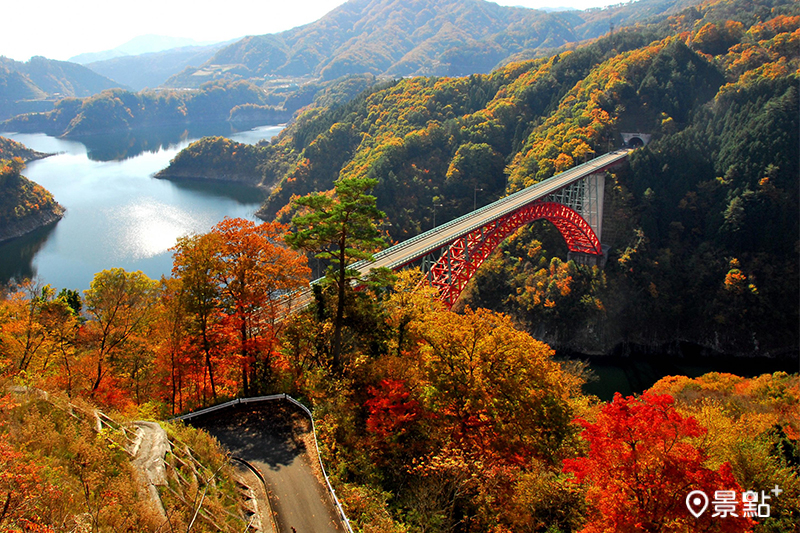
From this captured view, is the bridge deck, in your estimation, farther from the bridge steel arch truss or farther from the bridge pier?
the bridge steel arch truss

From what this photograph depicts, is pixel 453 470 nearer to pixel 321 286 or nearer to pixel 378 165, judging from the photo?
pixel 321 286

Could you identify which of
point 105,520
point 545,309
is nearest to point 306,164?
point 545,309

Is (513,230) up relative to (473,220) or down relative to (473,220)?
down

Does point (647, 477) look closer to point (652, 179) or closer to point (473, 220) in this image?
point (473, 220)

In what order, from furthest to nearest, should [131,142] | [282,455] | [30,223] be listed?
[131,142]
[30,223]
[282,455]

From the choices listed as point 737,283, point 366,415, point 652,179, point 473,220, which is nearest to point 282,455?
point 366,415

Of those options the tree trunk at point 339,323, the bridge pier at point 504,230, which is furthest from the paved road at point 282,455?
the bridge pier at point 504,230
